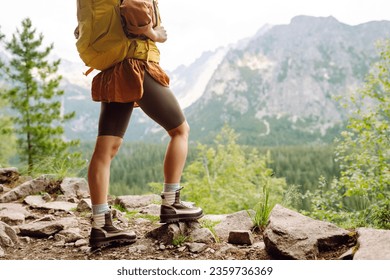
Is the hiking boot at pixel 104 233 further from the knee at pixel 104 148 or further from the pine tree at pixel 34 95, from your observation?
the pine tree at pixel 34 95

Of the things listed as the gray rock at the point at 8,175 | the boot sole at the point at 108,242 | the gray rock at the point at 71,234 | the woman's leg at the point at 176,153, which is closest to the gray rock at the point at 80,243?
the gray rock at the point at 71,234

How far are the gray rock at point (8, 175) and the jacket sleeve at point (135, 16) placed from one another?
4927 millimetres

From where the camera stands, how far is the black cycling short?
2936 mm

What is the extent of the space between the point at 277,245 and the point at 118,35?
1.94 meters

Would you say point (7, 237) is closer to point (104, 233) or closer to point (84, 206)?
point (104, 233)

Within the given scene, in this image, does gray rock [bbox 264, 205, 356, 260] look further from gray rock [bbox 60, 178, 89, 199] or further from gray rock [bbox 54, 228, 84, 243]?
gray rock [bbox 60, 178, 89, 199]

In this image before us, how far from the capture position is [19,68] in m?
14.4

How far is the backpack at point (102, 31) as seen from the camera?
2.77 m

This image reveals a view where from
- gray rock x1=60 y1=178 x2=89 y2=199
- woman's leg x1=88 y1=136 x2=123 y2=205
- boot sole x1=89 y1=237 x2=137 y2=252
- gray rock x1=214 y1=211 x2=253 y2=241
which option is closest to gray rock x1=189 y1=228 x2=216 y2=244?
gray rock x1=214 y1=211 x2=253 y2=241

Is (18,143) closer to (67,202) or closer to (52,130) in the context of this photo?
(52,130)

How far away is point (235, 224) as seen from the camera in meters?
3.98

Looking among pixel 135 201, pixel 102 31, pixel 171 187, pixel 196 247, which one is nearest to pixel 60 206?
pixel 135 201

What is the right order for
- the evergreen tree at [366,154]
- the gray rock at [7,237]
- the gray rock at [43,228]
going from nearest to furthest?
the gray rock at [7,237] < the gray rock at [43,228] < the evergreen tree at [366,154]

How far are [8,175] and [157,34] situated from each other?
197 inches
